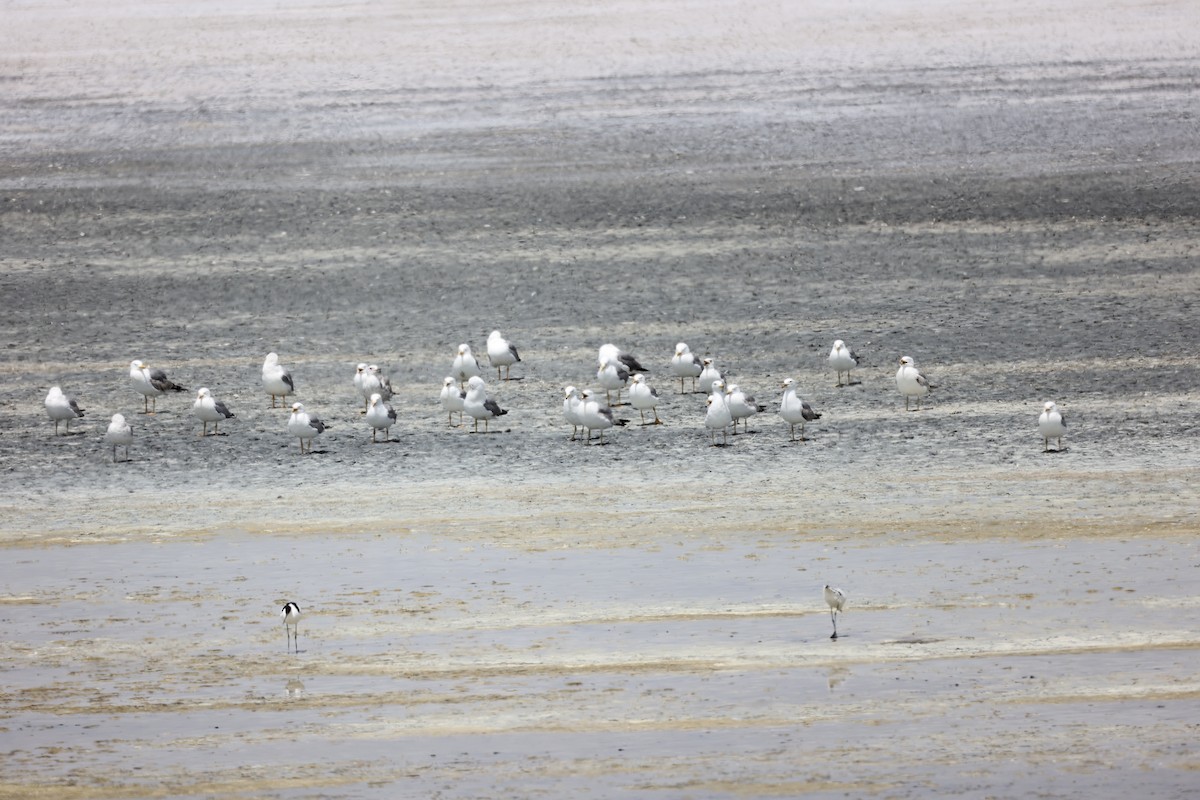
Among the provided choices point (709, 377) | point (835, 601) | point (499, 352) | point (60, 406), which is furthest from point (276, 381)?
point (835, 601)

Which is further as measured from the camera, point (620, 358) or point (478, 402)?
point (620, 358)

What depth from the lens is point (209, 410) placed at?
18531 millimetres

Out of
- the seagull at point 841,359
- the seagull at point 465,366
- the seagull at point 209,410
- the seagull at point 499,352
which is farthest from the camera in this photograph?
the seagull at point 499,352

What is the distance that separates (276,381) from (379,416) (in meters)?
1.85

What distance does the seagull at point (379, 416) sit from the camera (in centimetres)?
1820

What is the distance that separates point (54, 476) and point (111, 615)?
4.64m

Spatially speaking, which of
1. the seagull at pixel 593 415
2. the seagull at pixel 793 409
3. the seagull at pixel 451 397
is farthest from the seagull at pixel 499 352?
the seagull at pixel 793 409

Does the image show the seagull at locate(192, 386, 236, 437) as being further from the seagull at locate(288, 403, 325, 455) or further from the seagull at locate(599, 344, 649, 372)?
the seagull at locate(599, 344, 649, 372)

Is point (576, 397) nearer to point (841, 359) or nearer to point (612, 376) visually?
point (612, 376)

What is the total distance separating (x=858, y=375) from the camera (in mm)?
20344

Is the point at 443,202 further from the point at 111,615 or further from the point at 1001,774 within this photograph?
the point at 1001,774

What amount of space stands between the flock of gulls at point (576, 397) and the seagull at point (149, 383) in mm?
10

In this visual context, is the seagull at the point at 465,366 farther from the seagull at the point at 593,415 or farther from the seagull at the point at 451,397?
the seagull at the point at 593,415

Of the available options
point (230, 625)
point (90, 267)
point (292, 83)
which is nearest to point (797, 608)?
→ point (230, 625)
